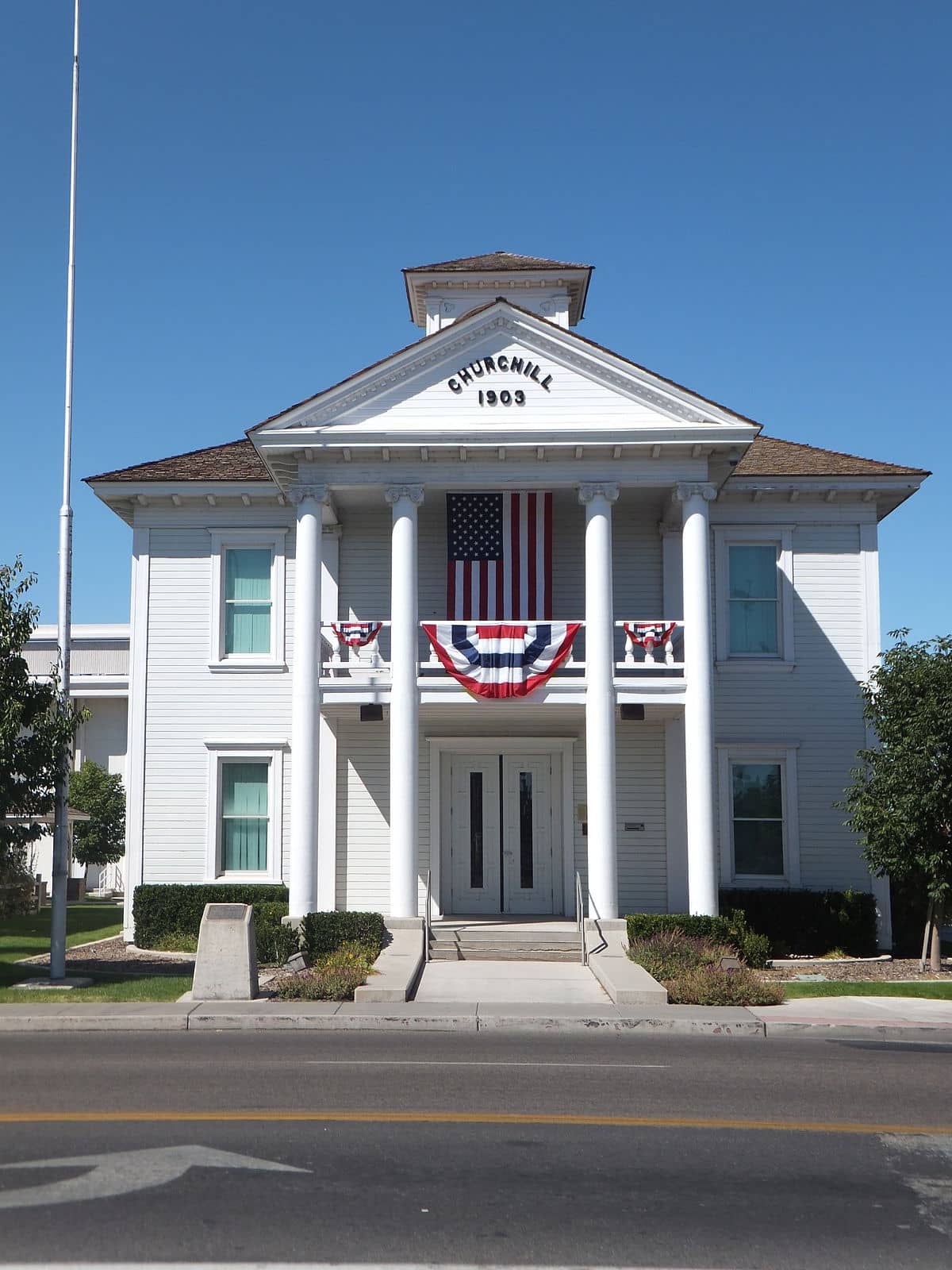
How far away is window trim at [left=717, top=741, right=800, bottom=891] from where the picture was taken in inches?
912

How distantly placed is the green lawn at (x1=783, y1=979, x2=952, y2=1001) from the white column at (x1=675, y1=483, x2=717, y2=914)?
271 cm

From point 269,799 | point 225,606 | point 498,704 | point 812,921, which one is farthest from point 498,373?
point 812,921

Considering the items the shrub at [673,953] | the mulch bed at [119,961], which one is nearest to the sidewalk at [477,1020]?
the shrub at [673,953]

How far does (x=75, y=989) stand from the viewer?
16.7m

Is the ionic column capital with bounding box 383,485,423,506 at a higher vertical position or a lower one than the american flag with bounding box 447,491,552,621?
higher

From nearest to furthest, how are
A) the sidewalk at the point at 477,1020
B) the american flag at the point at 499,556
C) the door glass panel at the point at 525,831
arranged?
the sidewalk at the point at 477,1020 < the american flag at the point at 499,556 < the door glass panel at the point at 525,831

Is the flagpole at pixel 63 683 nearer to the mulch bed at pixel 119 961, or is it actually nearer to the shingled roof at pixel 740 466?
the mulch bed at pixel 119 961

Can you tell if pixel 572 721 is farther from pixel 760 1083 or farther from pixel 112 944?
pixel 760 1083

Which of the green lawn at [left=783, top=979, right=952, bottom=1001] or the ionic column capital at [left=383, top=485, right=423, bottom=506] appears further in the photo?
the ionic column capital at [left=383, top=485, right=423, bottom=506]

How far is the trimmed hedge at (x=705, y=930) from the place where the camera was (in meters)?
19.4

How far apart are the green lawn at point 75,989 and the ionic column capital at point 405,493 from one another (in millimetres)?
8424

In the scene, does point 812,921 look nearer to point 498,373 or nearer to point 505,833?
point 505,833

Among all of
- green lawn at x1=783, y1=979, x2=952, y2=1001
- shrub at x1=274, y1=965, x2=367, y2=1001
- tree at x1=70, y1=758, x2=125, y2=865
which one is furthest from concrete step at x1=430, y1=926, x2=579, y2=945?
tree at x1=70, y1=758, x2=125, y2=865

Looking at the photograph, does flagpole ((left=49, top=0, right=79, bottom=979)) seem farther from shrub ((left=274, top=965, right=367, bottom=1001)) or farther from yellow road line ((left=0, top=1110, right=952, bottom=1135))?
yellow road line ((left=0, top=1110, right=952, bottom=1135))
